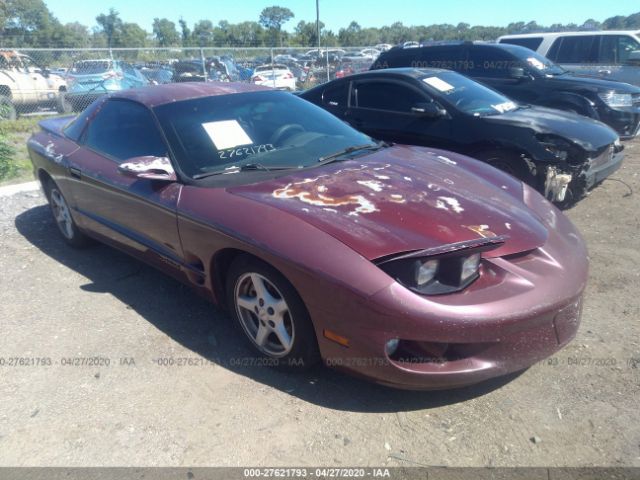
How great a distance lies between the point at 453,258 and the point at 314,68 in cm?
2066

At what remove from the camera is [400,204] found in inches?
102

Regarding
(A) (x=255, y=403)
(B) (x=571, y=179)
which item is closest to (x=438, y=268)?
(A) (x=255, y=403)

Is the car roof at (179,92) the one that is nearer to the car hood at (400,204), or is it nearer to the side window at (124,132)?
the side window at (124,132)

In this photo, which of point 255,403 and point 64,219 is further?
point 64,219

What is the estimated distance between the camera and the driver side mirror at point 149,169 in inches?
118

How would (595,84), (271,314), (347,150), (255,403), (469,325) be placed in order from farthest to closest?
(595,84)
(347,150)
(271,314)
(255,403)
(469,325)

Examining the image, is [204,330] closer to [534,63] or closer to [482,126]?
[482,126]

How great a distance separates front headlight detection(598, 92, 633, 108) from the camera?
7449 millimetres

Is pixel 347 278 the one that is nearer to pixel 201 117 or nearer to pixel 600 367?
pixel 600 367

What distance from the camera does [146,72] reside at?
16766 millimetres

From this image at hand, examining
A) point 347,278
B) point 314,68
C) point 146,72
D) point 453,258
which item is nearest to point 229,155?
point 347,278

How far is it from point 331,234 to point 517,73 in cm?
674

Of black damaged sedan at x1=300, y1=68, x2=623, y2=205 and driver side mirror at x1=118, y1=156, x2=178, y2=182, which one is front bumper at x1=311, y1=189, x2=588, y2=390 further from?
black damaged sedan at x1=300, y1=68, x2=623, y2=205

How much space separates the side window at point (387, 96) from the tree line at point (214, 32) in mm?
39047
